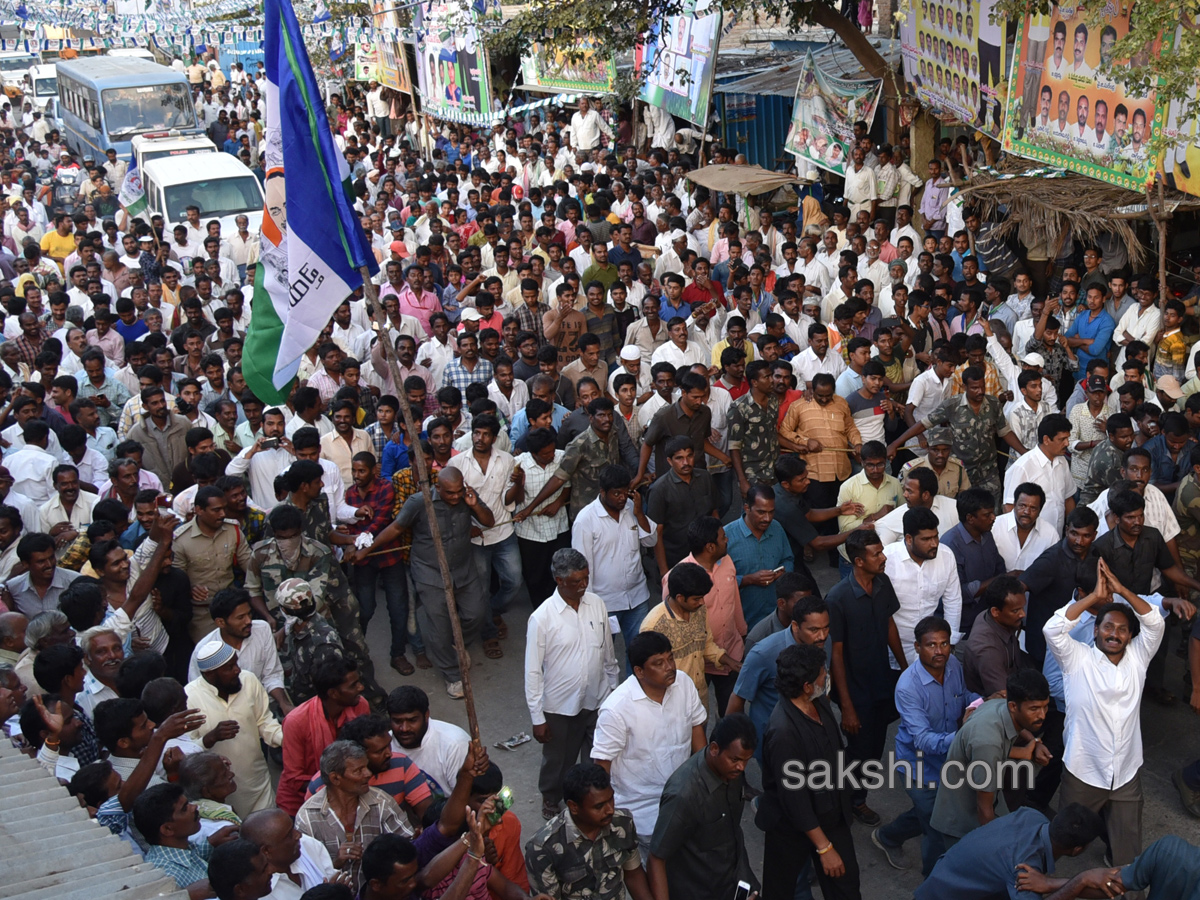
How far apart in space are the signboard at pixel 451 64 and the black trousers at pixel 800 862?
58.2 feet

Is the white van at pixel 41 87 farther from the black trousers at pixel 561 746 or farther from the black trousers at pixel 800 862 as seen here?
the black trousers at pixel 800 862

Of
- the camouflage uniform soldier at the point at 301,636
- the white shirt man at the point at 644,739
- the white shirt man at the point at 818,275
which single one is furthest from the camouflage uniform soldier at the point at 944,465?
the white shirt man at the point at 818,275

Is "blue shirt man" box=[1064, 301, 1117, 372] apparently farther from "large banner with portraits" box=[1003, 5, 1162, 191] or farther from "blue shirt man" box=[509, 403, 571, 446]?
"blue shirt man" box=[509, 403, 571, 446]

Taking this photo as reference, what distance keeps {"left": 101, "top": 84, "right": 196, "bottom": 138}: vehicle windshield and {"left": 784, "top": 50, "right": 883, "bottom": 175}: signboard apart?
14341mm

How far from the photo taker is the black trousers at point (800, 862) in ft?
16.1

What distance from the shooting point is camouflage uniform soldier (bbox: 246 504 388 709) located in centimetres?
641

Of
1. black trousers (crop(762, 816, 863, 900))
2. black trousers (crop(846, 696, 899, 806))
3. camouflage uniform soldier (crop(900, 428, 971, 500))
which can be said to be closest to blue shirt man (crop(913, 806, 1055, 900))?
black trousers (crop(762, 816, 863, 900))

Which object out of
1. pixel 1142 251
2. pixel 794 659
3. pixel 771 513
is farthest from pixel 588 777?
pixel 1142 251

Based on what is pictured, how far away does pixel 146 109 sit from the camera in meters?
24.1

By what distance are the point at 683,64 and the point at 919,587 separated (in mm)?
11914

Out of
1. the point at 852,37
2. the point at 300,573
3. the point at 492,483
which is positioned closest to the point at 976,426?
the point at 492,483

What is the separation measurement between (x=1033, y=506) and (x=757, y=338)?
122 inches

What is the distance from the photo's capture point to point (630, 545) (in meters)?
6.86

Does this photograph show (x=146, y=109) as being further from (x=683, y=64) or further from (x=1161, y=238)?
(x=1161, y=238)
